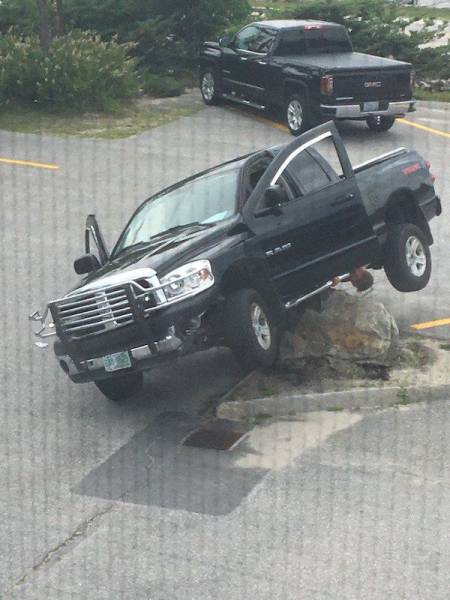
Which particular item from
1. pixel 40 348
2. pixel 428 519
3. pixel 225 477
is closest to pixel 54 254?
pixel 40 348

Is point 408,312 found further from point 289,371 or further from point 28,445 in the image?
point 28,445

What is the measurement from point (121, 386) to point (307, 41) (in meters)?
13.5

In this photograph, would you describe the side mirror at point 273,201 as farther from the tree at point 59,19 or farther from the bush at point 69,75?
the tree at point 59,19

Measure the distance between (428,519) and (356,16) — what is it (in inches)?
804

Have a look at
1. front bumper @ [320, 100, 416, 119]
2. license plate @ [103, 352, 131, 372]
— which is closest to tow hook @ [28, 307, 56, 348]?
license plate @ [103, 352, 131, 372]

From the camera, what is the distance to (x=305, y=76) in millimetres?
22516

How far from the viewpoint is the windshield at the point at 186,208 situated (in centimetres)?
1223

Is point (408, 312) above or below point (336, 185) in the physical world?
below

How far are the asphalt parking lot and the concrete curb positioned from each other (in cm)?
16

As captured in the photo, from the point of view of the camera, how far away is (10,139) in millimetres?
23625

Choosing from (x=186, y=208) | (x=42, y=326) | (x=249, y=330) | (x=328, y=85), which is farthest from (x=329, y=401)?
(x=328, y=85)

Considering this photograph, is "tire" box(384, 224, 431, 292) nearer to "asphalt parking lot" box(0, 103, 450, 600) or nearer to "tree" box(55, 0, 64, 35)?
"asphalt parking lot" box(0, 103, 450, 600)

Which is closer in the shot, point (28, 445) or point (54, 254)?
point (28, 445)

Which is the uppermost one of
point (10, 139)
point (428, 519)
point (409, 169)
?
point (409, 169)
